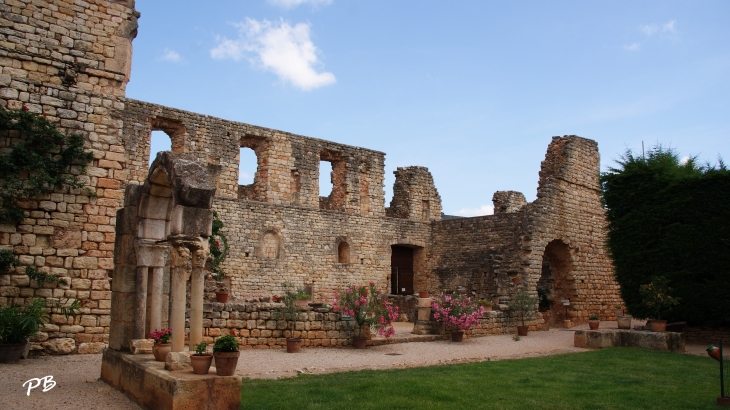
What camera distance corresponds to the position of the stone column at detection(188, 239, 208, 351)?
7.11 m

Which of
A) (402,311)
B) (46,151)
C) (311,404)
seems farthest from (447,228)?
(311,404)

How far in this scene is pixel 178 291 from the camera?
7273mm

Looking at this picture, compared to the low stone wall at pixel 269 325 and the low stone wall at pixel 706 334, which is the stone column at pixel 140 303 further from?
the low stone wall at pixel 706 334

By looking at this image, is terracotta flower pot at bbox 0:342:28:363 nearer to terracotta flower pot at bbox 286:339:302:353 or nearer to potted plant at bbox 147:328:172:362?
potted plant at bbox 147:328:172:362

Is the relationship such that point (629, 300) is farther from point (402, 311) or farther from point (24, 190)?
point (24, 190)

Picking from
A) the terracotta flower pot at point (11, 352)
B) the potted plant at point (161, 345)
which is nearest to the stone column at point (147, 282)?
the potted plant at point (161, 345)

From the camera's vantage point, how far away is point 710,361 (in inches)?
475

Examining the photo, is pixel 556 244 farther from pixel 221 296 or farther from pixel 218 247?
pixel 221 296

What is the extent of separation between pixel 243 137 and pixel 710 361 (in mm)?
16339

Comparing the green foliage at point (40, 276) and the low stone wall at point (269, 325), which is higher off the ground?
the green foliage at point (40, 276)

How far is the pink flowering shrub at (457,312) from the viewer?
16109mm

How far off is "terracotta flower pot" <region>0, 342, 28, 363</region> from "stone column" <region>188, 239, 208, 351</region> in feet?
14.6

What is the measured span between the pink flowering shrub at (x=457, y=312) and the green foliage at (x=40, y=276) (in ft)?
31.4

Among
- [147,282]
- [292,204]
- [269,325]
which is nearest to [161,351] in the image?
[147,282]
